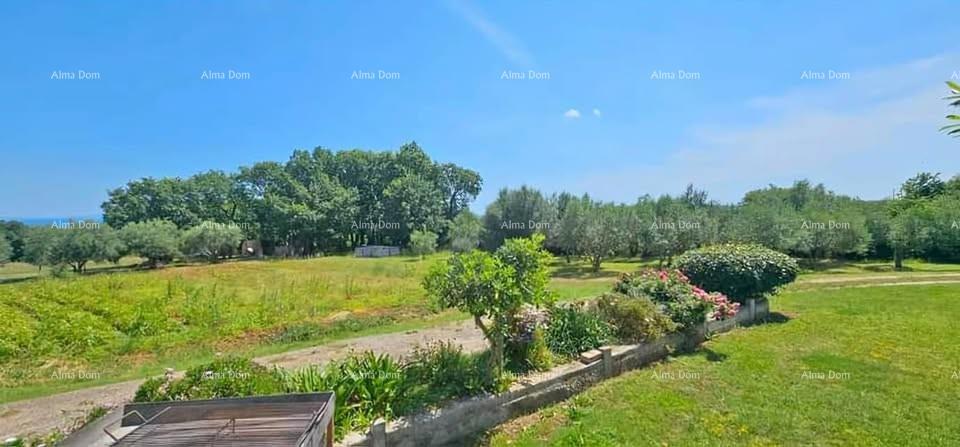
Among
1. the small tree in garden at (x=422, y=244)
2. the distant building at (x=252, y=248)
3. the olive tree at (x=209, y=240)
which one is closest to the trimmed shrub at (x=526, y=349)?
the small tree in garden at (x=422, y=244)

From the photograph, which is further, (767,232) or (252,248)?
(252,248)

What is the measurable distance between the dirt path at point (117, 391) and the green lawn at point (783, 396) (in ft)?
8.73

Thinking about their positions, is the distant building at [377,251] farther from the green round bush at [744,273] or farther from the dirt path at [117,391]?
the green round bush at [744,273]

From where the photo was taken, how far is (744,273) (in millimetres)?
8328

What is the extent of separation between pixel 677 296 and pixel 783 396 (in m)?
2.45

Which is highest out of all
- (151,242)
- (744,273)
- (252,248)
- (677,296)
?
(151,242)

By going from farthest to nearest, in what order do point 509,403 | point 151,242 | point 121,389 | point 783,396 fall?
point 151,242 → point 121,389 → point 783,396 → point 509,403

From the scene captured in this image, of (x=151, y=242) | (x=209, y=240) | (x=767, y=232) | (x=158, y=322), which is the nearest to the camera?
(x=158, y=322)

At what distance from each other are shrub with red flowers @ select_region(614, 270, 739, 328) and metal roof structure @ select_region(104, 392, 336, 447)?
230 inches

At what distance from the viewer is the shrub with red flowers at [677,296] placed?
6.68m

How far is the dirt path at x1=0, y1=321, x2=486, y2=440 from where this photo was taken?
4.69m

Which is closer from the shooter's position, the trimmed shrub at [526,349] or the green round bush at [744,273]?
the trimmed shrub at [526,349]

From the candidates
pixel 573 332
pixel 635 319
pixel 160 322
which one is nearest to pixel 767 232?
pixel 635 319

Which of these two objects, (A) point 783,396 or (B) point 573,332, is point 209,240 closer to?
(B) point 573,332
